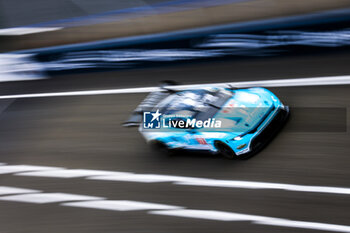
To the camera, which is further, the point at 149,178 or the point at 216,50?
the point at 216,50

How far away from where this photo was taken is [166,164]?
6.42 metres

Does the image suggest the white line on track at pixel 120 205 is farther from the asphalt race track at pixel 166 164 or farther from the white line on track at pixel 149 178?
the white line on track at pixel 149 178

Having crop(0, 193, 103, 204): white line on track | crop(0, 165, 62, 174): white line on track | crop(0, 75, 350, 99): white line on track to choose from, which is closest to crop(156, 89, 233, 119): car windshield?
crop(0, 75, 350, 99): white line on track

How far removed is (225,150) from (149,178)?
4.76ft

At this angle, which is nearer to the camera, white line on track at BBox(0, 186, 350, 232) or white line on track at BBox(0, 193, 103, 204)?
white line on track at BBox(0, 186, 350, 232)

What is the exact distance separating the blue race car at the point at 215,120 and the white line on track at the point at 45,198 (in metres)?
1.57

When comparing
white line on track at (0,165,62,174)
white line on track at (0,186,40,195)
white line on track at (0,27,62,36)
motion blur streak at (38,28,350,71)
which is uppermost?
white line on track at (0,27,62,36)

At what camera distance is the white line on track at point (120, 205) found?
564cm

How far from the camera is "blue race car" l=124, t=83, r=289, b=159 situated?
5551 mm

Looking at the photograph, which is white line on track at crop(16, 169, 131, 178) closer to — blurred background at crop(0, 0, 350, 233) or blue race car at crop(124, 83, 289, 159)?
blurred background at crop(0, 0, 350, 233)

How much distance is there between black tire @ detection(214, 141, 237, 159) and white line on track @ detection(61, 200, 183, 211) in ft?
3.72

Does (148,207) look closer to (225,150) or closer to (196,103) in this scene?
(225,150)

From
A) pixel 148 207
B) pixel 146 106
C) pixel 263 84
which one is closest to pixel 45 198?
pixel 148 207

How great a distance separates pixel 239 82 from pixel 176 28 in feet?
8.19
